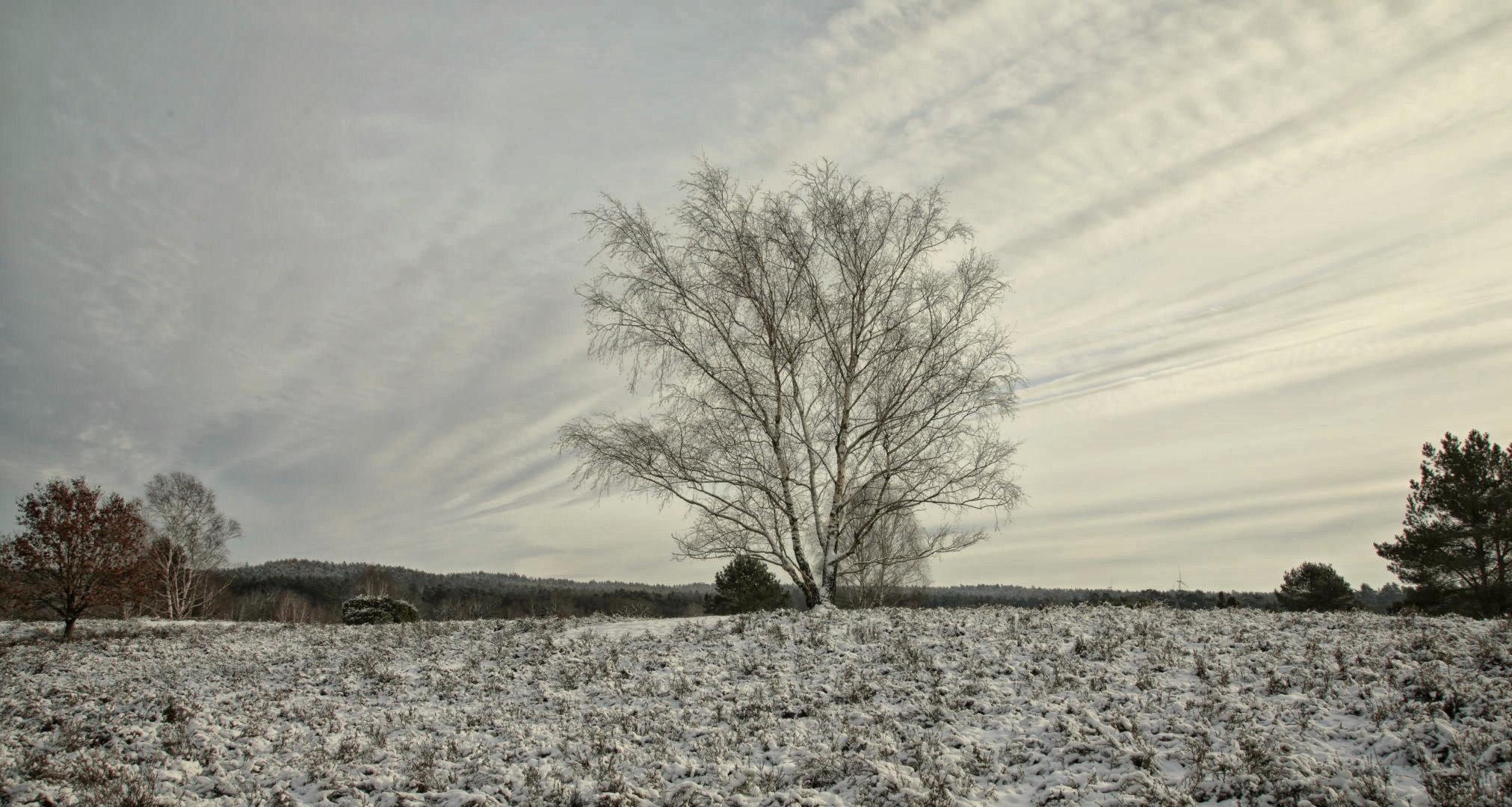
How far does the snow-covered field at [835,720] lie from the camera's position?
6156 mm

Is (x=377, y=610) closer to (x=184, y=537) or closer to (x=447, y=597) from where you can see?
(x=184, y=537)

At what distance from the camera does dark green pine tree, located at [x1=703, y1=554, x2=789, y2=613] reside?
3434cm

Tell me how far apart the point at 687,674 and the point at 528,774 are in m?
3.70

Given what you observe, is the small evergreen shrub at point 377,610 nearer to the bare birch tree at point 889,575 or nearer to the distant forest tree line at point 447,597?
the distant forest tree line at point 447,597

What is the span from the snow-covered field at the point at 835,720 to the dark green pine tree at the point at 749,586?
21.3 m

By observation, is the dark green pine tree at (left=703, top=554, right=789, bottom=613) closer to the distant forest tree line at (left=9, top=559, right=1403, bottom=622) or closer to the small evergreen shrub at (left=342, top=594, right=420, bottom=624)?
the distant forest tree line at (left=9, top=559, right=1403, bottom=622)

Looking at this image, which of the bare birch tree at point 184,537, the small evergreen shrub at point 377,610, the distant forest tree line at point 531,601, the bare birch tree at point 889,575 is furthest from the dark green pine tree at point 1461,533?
the bare birch tree at point 184,537

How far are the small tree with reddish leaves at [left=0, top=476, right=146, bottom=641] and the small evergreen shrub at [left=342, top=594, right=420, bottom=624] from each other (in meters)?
7.09

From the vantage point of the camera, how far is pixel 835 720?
8055 mm

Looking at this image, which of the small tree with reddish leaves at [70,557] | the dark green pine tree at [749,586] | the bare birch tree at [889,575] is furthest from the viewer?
the dark green pine tree at [749,586]

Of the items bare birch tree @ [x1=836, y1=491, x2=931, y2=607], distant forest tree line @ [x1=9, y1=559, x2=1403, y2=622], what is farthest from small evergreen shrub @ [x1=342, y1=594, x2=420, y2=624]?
bare birch tree @ [x1=836, y1=491, x2=931, y2=607]

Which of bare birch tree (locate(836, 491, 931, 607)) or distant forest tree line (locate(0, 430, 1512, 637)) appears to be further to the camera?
bare birch tree (locate(836, 491, 931, 607))

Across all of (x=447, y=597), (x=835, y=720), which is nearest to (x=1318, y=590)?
(x=835, y=720)

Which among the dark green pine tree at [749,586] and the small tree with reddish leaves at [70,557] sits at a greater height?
the small tree with reddish leaves at [70,557]
